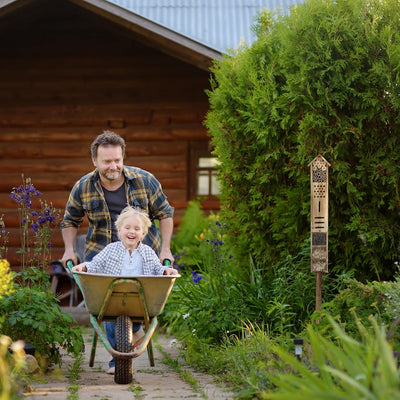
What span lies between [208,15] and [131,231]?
6.31 meters

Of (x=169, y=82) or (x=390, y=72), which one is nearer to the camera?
→ (x=390, y=72)

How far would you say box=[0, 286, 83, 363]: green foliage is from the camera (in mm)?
4988

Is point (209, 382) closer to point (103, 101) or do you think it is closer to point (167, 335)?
point (167, 335)

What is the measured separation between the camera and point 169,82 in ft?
33.8

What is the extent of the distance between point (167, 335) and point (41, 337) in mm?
2523

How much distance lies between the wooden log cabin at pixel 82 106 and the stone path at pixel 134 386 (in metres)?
4.76

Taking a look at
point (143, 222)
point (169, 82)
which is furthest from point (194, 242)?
point (143, 222)

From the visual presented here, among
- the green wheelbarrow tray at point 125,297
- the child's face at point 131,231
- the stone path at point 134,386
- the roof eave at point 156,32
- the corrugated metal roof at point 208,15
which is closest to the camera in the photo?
the stone path at point 134,386

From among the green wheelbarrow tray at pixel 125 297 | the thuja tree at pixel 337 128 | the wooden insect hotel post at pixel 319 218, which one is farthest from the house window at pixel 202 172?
the green wheelbarrow tray at pixel 125 297

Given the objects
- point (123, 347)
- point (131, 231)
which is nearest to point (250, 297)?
point (131, 231)

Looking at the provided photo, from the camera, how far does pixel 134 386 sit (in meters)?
4.70

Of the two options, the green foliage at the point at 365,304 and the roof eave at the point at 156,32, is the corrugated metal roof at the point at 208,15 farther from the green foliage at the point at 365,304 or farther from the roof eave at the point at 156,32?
the green foliage at the point at 365,304

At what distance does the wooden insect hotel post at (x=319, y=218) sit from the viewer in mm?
5168

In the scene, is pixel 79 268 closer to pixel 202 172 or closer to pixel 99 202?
pixel 99 202
